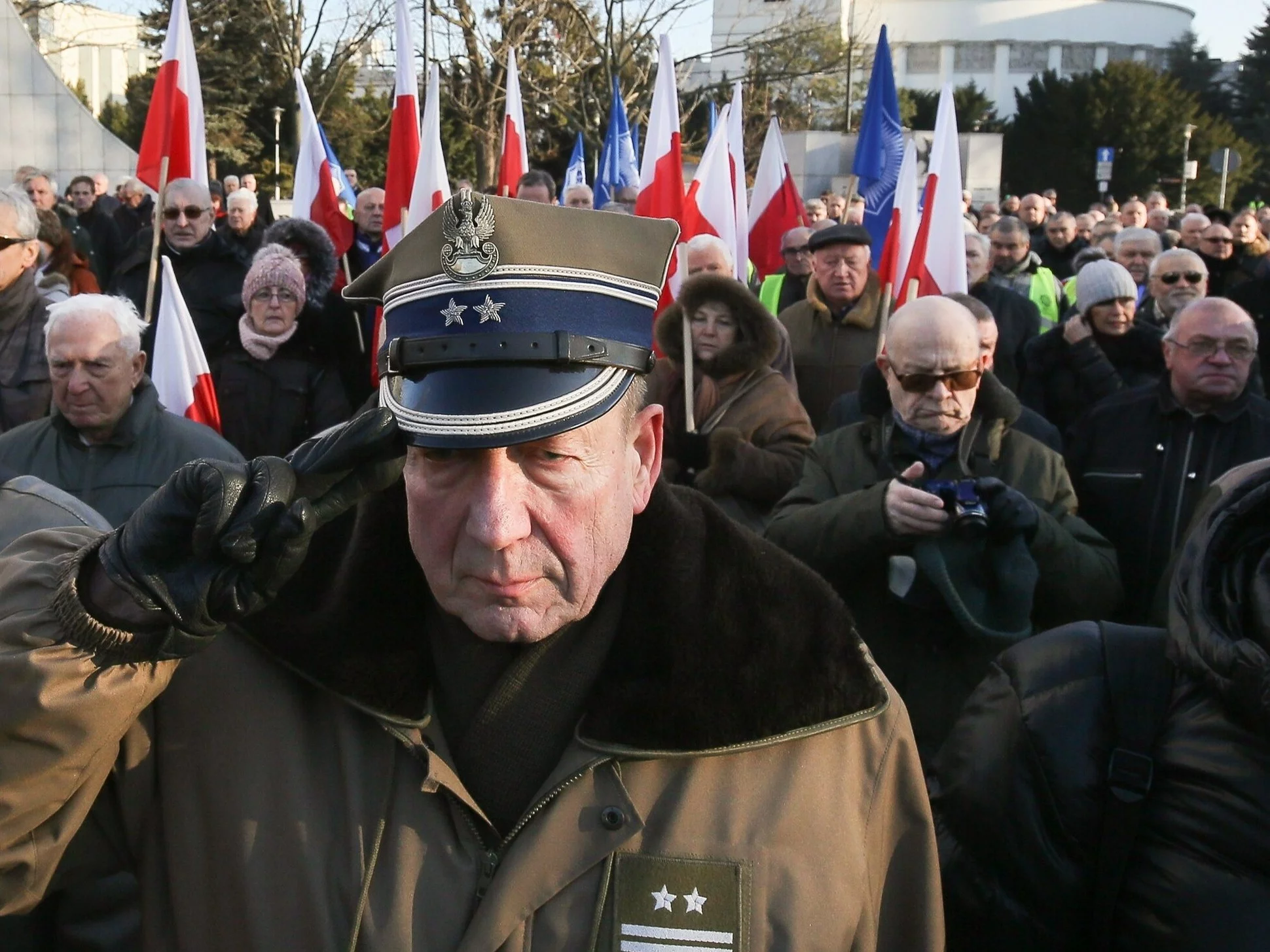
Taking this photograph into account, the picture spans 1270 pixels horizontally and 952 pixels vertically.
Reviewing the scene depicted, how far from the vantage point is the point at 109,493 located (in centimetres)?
439

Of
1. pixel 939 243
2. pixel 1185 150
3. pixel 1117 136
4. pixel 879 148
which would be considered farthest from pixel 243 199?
pixel 1117 136

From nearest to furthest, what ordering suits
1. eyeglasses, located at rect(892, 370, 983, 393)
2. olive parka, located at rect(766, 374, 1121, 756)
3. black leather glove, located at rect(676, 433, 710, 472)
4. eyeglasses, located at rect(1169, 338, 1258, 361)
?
1. olive parka, located at rect(766, 374, 1121, 756)
2. eyeglasses, located at rect(892, 370, 983, 393)
3. eyeglasses, located at rect(1169, 338, 1258, 361)
4. black leather glove, located at rect(676, 433, 710, 472)

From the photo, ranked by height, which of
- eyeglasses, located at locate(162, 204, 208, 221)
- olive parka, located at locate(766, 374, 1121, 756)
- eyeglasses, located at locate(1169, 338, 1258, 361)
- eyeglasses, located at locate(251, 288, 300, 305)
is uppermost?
eyeglasses, located at locate(162, 204, 208, 221)

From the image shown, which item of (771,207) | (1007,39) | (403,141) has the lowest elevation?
(771,207)

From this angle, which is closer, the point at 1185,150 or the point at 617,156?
the point at 617,156

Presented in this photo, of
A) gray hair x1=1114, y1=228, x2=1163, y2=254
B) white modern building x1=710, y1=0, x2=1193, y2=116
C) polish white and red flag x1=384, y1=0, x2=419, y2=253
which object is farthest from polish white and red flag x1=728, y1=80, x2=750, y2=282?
white modern building x1=710, y1=0, x2=1193, y2=116

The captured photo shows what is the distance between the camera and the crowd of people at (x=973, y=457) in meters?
1.96

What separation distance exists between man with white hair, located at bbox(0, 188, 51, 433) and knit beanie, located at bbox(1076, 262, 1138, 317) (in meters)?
4.47

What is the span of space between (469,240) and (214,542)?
1.64 feet

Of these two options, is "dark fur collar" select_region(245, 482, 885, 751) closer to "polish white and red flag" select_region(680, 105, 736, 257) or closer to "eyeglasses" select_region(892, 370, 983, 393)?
"eyeglasses" select_region(892, 370, 983, 393)

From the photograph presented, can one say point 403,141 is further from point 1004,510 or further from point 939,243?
point 1004,510

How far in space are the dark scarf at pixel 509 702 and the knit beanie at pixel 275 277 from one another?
184 inches

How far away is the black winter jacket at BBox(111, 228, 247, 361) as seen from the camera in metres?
7.04

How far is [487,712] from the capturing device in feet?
6.05
